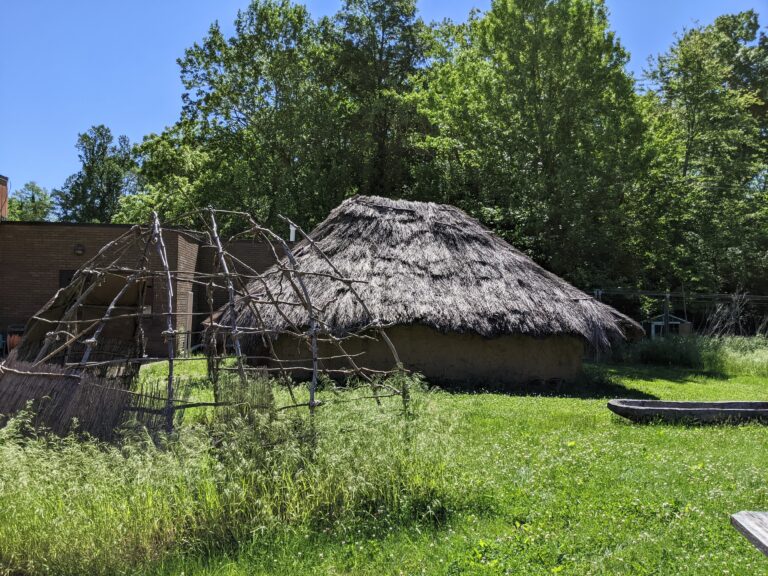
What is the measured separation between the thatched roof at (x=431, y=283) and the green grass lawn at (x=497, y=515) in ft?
16.1

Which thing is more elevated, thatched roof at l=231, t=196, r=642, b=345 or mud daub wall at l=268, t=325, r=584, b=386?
thatched roof at l=231, t=196, r=642, b=345

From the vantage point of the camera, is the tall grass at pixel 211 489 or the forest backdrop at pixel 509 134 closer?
the tall grass at pixel 211 489

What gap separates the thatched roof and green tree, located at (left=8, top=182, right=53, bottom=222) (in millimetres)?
34543

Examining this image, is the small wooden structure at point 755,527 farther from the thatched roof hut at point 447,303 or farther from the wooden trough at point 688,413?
the thatched roof hut at point 447,303

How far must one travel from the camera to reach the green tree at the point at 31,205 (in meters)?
44.8

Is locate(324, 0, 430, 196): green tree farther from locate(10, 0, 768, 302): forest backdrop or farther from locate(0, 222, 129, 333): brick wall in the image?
locate(0, 222, 129, 333): brick wall

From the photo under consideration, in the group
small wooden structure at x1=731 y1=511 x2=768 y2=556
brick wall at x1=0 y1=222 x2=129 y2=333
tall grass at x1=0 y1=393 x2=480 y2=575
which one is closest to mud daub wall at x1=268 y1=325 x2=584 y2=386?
tall grass at x1=0 y1=393 x2=480 y2=575

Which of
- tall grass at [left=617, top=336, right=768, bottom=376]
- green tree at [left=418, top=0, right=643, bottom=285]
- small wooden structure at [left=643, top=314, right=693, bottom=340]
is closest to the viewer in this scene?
tall grass at [left=617, top=336, right=768, bottom=376]

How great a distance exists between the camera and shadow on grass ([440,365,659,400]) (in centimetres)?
1342

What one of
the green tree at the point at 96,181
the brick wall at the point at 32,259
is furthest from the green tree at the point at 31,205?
the brick wall at the point at 32,259

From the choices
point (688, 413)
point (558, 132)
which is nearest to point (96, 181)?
point (558, 132)

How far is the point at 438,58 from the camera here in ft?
86.7

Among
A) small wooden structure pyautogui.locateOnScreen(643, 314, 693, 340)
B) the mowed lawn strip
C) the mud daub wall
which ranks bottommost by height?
the mowed lawn strip

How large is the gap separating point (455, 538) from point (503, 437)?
11.7 feet
